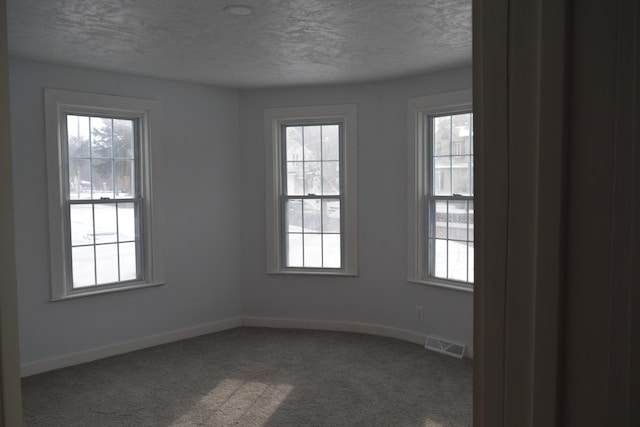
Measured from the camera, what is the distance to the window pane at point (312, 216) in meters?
5.40

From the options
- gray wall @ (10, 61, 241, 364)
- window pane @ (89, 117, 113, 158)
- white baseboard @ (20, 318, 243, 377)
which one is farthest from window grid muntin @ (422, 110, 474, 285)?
window pane @ (89, 117, 113, 158)

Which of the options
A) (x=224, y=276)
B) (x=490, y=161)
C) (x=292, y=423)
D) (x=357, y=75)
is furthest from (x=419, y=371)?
(x=490, y=161)

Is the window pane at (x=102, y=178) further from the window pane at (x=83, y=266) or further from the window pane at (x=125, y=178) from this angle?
the window pane at (x=83, y=266)

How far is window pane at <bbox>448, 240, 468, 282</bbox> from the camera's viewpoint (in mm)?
4594

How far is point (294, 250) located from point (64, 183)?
2419 mm

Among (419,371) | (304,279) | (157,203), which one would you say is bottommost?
(419,371)

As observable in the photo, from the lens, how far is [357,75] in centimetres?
475

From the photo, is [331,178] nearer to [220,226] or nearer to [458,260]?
[220,226]

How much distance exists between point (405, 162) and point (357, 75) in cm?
99

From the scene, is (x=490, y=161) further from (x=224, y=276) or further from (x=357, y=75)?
(x=224, y=276)

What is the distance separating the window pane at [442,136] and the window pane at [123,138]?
3001mm

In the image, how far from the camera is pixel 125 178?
4.78 m

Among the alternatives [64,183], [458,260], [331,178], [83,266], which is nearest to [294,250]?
[331,178]

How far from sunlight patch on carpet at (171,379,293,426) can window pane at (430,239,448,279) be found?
1895 millimetres
